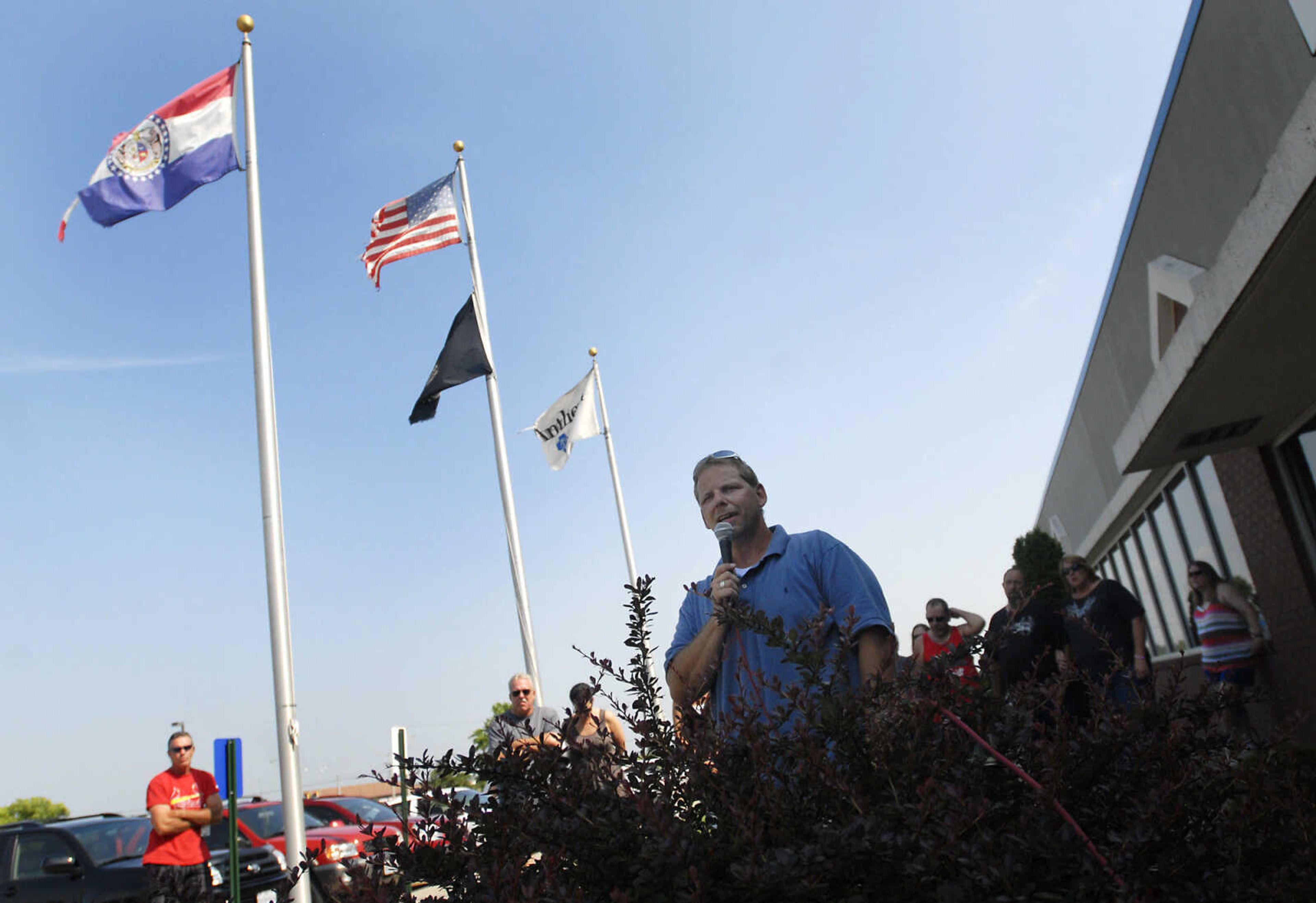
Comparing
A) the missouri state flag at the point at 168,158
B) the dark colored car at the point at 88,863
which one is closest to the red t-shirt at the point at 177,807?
the dark colored car at the point at 88,863

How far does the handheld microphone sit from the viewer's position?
2.84m

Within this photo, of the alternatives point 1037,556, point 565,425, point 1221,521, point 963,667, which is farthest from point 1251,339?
point 565,425

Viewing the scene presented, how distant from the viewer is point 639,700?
1.81 metres

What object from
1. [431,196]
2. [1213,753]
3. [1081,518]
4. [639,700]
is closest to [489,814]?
[639,700]

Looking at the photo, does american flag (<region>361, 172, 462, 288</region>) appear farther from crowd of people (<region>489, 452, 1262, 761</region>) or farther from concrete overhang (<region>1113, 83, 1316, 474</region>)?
crowd of people (<region>489, 452, 1262, 761</region>)

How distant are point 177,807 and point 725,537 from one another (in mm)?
6448

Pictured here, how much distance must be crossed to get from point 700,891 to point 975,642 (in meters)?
0.82

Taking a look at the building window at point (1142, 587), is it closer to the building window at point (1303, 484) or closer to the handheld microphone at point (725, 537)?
the building window at point (1303, 484)

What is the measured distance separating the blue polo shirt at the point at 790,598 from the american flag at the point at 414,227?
11005 mm

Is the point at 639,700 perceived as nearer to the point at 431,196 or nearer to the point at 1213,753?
the point at 1213,753

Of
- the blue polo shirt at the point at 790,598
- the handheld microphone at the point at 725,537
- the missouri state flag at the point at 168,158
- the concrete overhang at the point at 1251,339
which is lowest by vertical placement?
the blue polo shirt at the point at 790,598

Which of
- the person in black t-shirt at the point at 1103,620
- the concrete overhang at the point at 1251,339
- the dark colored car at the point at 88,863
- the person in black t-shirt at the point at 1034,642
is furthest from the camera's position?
the dark colored car at the point at 88,863

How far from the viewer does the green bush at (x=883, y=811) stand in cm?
132

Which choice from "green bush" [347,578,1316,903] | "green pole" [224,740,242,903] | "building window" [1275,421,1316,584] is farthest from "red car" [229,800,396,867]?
"green bush" [347,578,1316,903]
